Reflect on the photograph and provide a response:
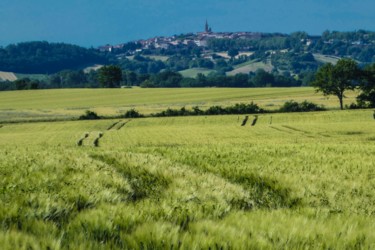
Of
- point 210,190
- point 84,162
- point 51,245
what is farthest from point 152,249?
point 84,162

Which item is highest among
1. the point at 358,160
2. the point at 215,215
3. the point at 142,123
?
the point at 215,215

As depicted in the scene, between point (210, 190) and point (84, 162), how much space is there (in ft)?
14.5

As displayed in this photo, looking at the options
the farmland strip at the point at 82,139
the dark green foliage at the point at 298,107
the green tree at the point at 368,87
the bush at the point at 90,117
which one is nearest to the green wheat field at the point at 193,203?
the farmland strip at the point at 82,139

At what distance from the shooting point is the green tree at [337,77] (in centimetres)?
11400

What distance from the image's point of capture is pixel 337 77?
11531 centimetres

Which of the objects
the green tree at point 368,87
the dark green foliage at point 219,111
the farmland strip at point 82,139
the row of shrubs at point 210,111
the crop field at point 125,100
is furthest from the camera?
the crop field at point 125,100

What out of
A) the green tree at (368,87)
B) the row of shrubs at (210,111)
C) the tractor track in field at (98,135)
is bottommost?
the tractor track in field at (98,135)

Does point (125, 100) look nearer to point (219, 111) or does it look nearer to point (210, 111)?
point (210, 111)

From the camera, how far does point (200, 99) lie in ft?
495

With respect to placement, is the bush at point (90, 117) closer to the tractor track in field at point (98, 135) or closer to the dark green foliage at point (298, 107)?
the tractor track in field at point (98, 135)

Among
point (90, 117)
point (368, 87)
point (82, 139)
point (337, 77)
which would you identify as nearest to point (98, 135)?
point (82, 139)

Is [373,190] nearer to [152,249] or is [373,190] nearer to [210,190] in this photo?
[210,190]

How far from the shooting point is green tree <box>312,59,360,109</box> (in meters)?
114

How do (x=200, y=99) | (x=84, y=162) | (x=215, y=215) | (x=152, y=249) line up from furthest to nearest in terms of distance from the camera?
(x=200, y=99) < (x=84, y=162) < (x=215, y=215) < (x=152, y=249)
